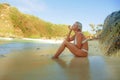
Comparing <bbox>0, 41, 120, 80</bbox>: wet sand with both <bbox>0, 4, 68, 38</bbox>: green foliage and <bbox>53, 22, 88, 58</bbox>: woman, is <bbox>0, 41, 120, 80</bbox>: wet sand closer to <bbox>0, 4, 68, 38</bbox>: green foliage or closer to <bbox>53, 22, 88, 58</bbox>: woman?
<bbox>53, 22, 88, 58</bbox>: woman

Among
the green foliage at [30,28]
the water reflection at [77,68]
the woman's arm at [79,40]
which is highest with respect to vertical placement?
the green foliage at [30,28]

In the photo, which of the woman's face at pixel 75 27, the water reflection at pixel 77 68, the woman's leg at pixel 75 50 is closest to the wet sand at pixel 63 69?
the water reflection at pixel 77 68

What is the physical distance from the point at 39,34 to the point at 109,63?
0.60 metres

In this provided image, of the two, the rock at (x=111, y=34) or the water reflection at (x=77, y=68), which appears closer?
the water reflection at (x=77, y=68)

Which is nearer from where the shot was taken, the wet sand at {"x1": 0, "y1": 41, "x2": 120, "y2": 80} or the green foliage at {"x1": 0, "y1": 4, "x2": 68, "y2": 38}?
the wet sand at {"x1": 0, "y1": 41, "x2": 120, "y2": 80}

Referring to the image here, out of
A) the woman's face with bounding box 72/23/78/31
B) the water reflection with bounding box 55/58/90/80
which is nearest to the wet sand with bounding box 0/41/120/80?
the water reflection with bounding box 55/58/90/80

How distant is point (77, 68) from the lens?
1644 mm

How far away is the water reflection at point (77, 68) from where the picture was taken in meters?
1.44

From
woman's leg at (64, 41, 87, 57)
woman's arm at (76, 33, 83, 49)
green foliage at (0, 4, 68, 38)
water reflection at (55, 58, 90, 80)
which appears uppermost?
green foliage at (0, 4, 68, 38)

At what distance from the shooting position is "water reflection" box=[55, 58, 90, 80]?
144 centimetres

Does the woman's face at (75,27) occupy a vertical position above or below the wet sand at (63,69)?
above

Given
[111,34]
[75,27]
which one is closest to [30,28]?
[75,27]

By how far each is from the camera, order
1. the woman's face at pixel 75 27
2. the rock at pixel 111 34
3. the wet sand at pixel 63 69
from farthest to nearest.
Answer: the woman's face at pixel 75 27
the rock at pixel 111 34
the wet sand at pixel 63 69

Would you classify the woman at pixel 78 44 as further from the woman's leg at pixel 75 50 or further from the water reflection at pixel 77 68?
the water reflection at pixel 77 68
